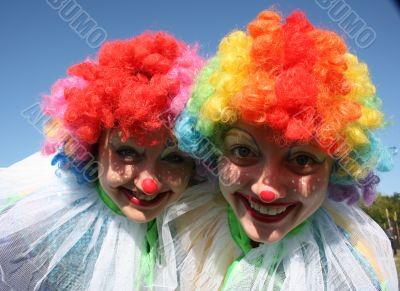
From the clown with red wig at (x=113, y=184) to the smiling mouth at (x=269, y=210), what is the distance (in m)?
0.49

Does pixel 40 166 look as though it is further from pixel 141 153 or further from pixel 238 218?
pixel 238 218

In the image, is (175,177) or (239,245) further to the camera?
(175,177)

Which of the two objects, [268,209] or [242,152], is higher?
[242,152]

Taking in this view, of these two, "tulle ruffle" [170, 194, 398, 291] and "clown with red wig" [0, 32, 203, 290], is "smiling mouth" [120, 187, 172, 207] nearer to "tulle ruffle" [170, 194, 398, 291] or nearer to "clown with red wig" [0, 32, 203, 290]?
"clown with red wig" [0, 32, 203, 290]

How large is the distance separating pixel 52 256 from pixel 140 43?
4.24 feet

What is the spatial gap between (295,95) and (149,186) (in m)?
0.88

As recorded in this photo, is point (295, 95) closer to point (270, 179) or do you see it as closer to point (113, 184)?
point (270, 179)

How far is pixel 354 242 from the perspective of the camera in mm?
2141

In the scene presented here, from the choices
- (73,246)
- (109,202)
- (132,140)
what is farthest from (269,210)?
(73,246)

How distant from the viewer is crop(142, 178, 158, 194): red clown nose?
218cm

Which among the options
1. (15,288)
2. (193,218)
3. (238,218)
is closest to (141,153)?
(193,218)

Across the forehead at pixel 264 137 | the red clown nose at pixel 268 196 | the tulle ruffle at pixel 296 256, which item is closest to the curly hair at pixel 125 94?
the forehead at pixel 264 137

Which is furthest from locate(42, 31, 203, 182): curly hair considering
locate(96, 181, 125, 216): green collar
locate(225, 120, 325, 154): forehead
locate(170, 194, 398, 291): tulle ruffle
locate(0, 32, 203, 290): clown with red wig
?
locate(170, 194, 398, 291): tulle ruffle

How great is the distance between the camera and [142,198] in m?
2.30
